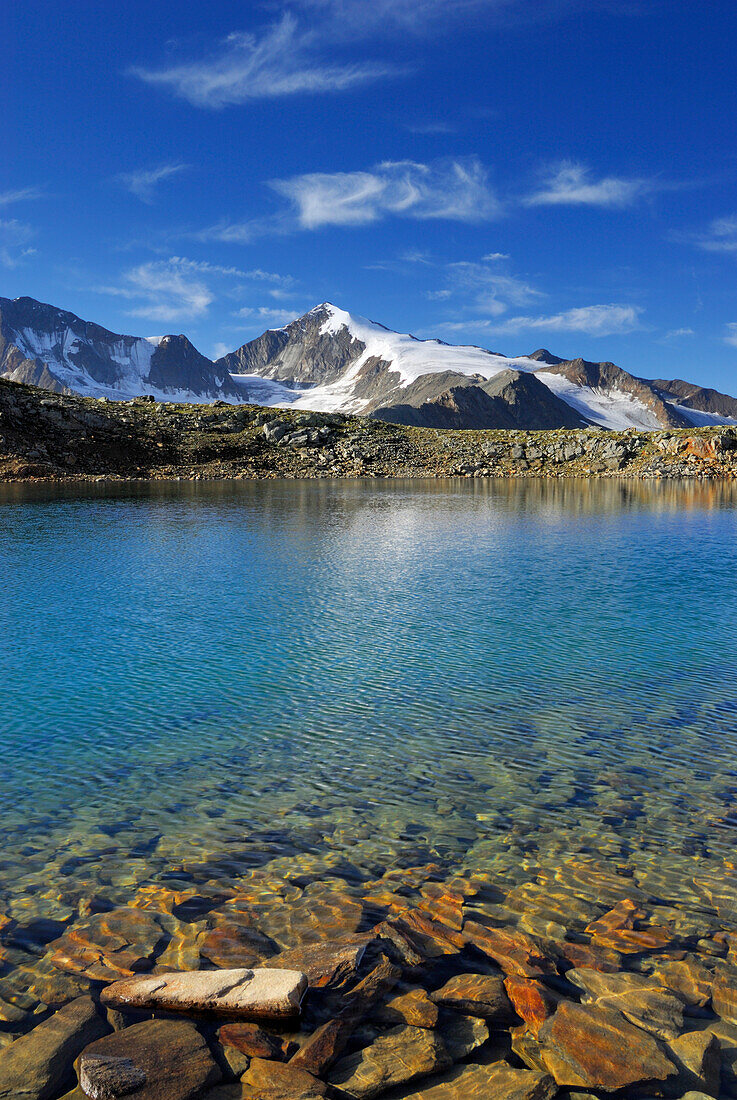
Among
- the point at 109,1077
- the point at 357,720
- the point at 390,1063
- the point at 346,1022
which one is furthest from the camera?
the point at 357,720

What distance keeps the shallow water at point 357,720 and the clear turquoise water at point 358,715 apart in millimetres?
74

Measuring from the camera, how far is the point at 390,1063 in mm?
6883

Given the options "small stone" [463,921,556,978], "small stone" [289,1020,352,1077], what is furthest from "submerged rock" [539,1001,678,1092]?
"small stone" [289,1020,352,1077]

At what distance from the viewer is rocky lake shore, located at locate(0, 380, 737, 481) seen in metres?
120

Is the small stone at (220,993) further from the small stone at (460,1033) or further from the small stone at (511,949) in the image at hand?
the small stone at (511,949)

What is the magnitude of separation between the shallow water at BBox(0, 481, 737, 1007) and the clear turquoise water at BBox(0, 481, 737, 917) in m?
0.07

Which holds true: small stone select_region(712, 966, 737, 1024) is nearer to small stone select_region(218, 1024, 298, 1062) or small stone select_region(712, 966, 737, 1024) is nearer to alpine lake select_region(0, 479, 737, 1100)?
alpine lake select_region(0, 479, 737, 1100)

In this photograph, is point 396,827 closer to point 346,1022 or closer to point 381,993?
point 381,993

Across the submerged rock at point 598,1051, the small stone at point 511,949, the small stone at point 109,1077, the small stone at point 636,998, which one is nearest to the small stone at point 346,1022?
the small stone at point 511,949

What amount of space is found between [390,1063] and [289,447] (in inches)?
5432

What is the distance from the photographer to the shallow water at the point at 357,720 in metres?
10.9

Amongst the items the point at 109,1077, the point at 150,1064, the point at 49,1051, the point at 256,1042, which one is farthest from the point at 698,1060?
the point at 49,1051

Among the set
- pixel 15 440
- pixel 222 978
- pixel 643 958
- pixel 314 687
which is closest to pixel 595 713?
pixel 314 687

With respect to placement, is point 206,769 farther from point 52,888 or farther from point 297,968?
point 297,968
